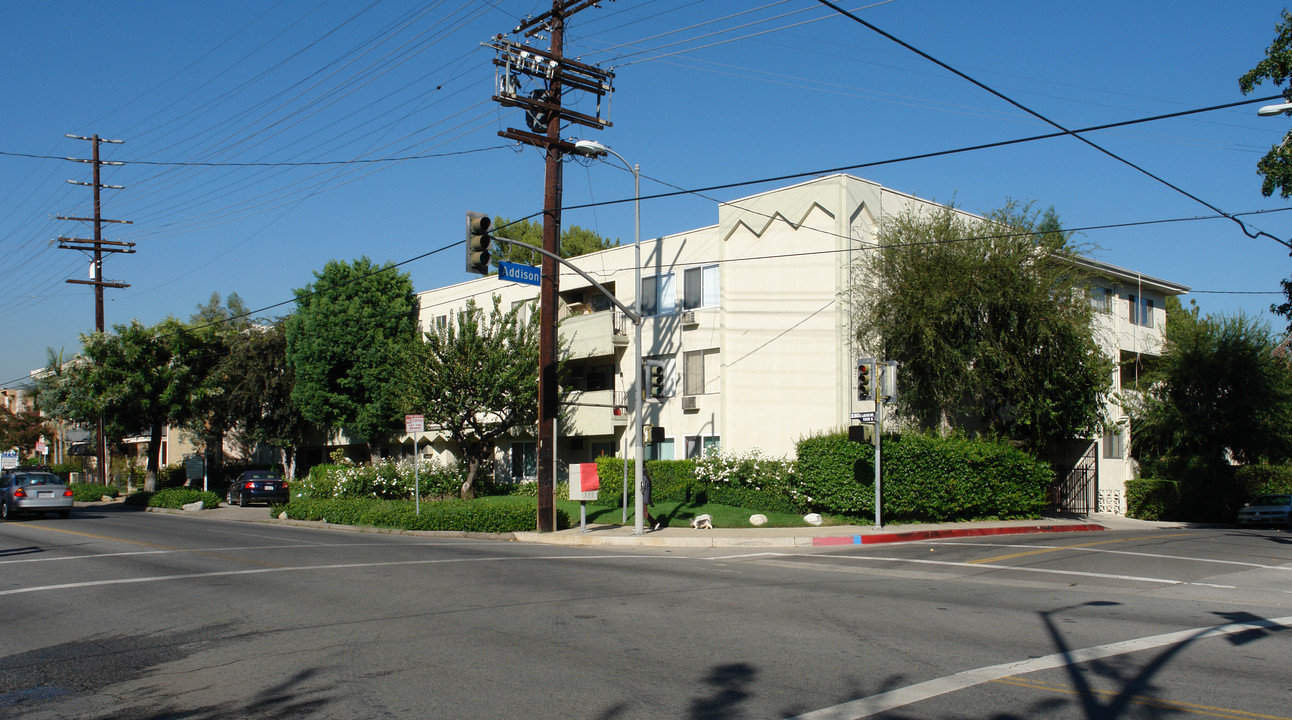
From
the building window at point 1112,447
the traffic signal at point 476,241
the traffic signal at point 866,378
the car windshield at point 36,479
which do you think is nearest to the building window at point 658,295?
the traffic signal at point 866,378

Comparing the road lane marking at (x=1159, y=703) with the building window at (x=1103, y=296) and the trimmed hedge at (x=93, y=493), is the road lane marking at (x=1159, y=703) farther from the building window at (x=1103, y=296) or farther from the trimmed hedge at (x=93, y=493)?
the trimmed hedge at (x=93, y=493)

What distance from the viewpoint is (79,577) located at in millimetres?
13891

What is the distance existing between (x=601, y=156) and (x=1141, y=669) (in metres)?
17.9

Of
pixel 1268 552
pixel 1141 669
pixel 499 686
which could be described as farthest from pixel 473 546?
pixel 1268 552

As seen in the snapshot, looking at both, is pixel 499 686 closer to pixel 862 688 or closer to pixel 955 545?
pixel 862 688

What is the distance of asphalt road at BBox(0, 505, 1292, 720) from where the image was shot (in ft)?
21.4

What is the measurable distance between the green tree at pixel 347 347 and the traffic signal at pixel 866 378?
21241mm

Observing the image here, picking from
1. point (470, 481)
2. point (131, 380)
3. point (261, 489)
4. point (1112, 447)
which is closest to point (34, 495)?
point (261, 489)

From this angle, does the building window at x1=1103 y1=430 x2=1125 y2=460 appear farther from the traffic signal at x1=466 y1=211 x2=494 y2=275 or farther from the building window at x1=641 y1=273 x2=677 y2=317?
the traffic signal at x1=466 y1=211 x2=494 y2=275

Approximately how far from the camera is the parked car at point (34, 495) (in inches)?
1155

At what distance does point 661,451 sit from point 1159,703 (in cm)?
2502

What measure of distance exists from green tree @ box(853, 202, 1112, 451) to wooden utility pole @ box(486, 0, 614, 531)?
32.3ft

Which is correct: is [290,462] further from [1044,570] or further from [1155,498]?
[1044,570]

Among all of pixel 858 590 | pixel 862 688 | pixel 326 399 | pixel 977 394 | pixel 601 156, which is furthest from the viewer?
pixel 326 399
